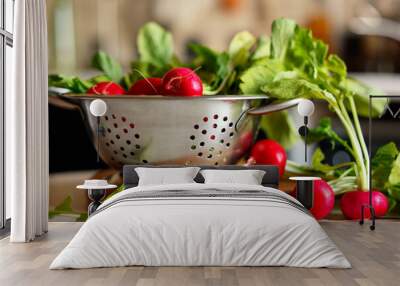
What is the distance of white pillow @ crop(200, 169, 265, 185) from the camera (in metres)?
4.16

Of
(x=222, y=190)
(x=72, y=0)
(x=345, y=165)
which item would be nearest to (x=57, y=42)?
(x=72, y=0)

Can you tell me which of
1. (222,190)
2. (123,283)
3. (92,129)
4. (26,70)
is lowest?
(123,283)

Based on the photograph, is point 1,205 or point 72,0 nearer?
point 1,205

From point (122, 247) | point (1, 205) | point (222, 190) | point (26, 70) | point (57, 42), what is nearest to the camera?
point (122, 247)

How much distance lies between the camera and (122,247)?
3.14 meters

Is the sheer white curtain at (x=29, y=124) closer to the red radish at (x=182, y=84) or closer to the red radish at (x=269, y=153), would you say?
the red radish at (x=182, y=84)

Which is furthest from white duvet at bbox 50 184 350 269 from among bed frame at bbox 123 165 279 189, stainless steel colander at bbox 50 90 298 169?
bed frame at bbox 123 165 279 189

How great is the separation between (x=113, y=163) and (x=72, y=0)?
110 cm

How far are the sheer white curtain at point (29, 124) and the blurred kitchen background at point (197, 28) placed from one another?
1.28 feet

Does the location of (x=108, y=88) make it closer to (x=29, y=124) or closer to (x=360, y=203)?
(x=29, y=124)

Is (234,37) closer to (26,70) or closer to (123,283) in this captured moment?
(26,70)

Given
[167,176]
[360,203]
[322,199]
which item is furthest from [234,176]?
[360,203]

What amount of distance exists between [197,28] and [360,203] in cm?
138

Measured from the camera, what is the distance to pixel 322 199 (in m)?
4.25
